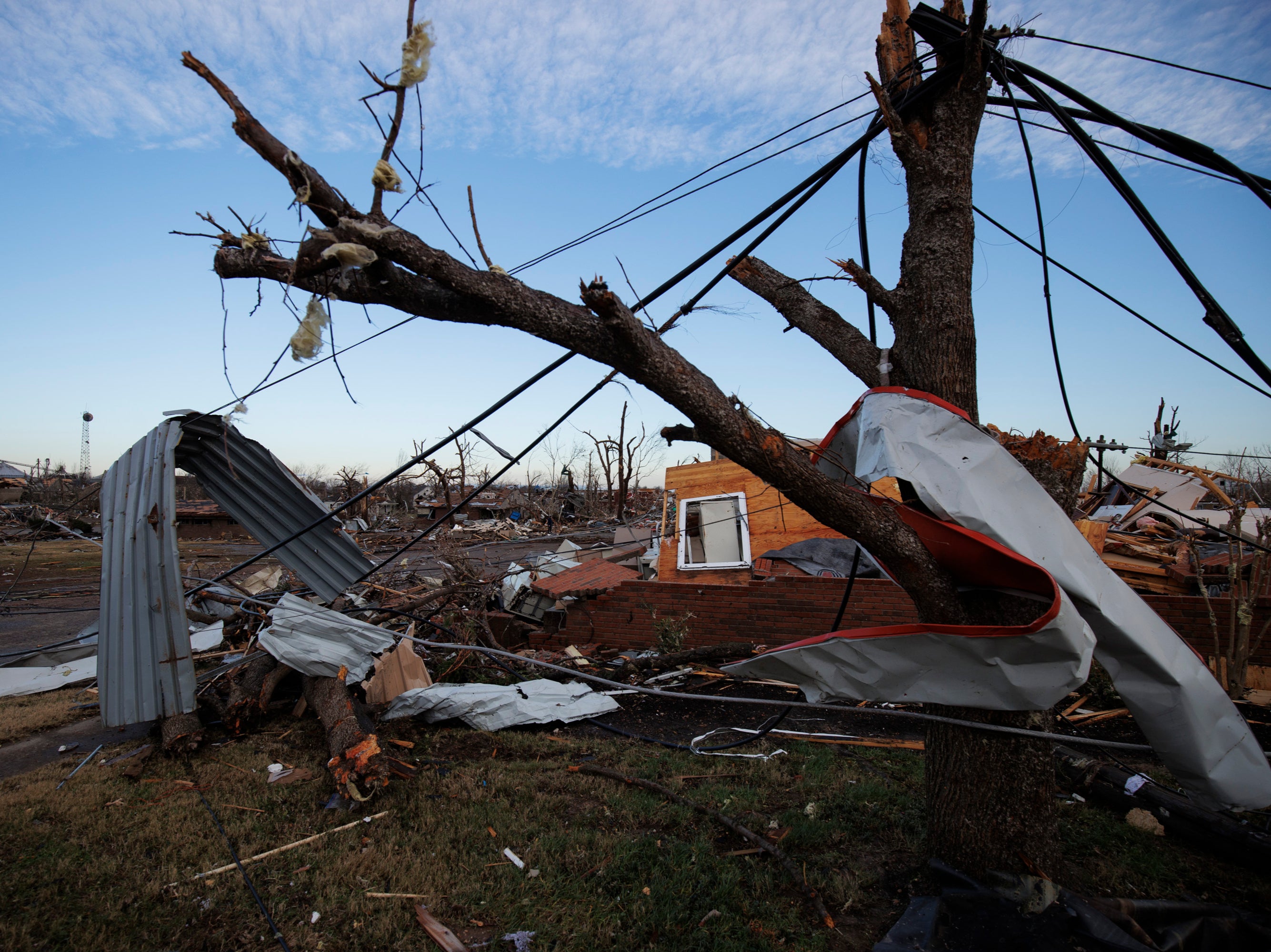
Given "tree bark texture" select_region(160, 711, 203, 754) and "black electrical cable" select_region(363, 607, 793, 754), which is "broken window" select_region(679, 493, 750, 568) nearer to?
"black electrical cable" select_region(363, 607, 793, 754)

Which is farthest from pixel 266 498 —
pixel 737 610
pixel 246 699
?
pixel 737 610

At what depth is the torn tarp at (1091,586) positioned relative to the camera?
2.46 meters

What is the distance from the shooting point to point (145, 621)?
15.0ft

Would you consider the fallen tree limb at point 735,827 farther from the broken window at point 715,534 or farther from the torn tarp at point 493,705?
the broken window at point 715,534

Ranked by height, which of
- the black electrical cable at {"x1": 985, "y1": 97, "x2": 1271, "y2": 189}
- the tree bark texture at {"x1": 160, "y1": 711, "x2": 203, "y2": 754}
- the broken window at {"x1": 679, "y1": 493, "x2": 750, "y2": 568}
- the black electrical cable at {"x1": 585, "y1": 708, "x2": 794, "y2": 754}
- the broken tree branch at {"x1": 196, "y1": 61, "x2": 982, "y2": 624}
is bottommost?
the black electrical cable at {"x1": 585, "y1": 708, "x2": 794, "y2": 754}

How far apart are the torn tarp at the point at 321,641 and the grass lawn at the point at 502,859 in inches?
32.8

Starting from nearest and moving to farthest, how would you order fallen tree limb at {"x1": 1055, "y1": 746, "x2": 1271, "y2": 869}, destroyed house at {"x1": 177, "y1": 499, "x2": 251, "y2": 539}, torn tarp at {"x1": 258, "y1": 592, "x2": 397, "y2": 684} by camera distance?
fallen tree limb at {"x1": 1055, "y1": 746, "x2": 1271, "y2": 869} < torn tarp at {"x1": 258, "y1": 592, "x2": 397, "y2": 684} < destroyed house at {"x1": 177, "y1": 499, "x2": 251, "y2": 539}

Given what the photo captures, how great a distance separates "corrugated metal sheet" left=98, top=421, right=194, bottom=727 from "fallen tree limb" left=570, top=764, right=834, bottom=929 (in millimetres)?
3058

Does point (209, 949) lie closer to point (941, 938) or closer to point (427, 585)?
point (941, 938)

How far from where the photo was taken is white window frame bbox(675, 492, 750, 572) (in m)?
10.2

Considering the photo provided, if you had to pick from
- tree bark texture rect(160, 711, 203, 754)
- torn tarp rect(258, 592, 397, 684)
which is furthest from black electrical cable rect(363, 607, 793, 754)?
tree bark texture rect(160, 711, 203, 754)

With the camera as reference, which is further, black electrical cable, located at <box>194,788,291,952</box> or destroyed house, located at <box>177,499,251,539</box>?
destroyed house, located at <box>177,499,251,539</box>

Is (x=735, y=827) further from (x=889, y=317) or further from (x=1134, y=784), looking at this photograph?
(x=889, y=317)

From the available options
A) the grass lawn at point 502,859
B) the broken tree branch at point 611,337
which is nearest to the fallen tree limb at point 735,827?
the grass lawn at point 502,859
